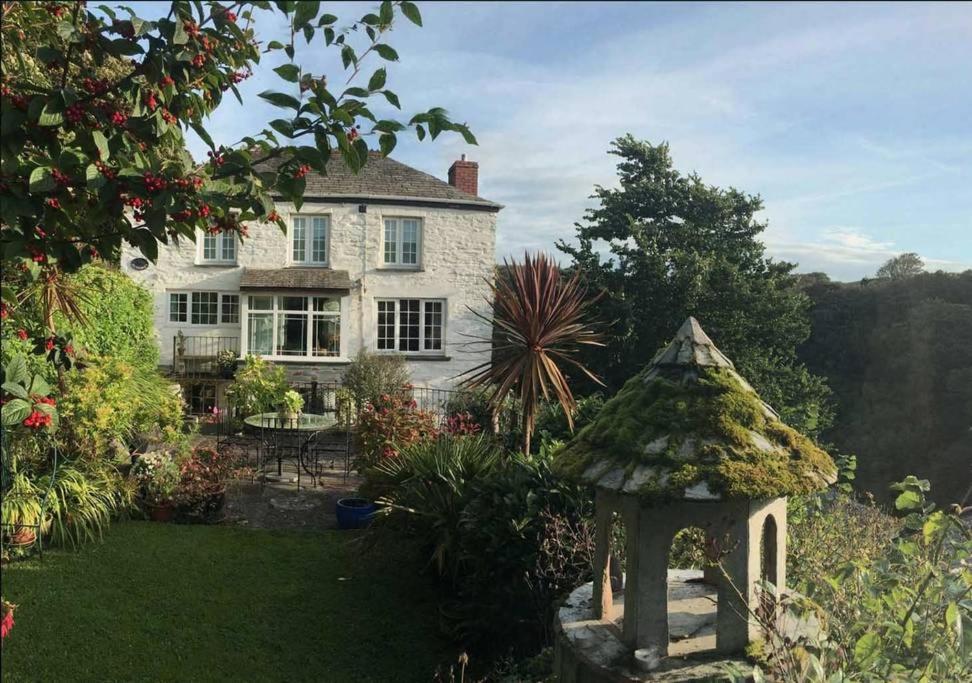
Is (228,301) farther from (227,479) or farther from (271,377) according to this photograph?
(227,479)

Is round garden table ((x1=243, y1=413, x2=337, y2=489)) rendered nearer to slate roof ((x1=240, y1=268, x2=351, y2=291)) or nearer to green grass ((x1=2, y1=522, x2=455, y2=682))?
green grass ((x1=2, y1=522, x2=455, y2=682))

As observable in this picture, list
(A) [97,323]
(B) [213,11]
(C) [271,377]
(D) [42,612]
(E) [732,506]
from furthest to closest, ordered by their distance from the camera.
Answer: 1. (C) [271,377]
2. (A) [97,323]
3. (D) [42,612]
4. (E) [732,506]
5. (B) [213,11]

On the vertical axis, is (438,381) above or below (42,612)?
above

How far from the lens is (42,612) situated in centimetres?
676

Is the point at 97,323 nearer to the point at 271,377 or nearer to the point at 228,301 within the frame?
the point at 271,377

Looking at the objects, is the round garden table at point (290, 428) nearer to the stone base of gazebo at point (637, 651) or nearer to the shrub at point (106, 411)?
the shrub at point (106, 411)

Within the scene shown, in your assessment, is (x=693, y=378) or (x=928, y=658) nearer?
(x=928, y=658)

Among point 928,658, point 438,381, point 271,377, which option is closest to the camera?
point 928,658

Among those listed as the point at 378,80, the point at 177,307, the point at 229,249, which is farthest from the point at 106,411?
the point at 229,249

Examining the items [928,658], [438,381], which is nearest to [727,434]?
[928,658]

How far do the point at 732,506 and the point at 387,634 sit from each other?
4444 millimetres

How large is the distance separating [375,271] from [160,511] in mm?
13178

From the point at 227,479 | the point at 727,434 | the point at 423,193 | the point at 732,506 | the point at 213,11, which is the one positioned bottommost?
the point at 227,479

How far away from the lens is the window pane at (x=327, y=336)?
21766 millimetres
